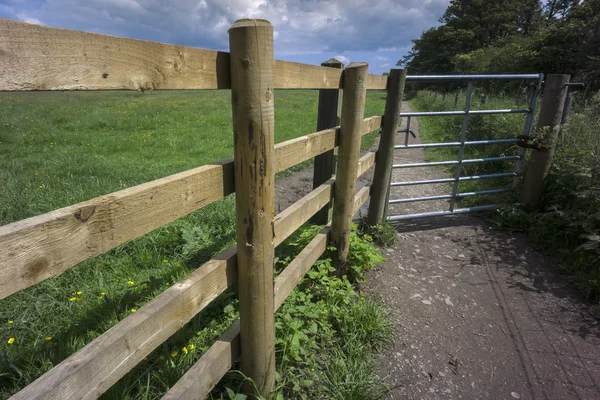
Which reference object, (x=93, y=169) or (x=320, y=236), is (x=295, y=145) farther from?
(x=93, y=169)

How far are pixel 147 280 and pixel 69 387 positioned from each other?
6.25 ft

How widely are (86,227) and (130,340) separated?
47 centimetres

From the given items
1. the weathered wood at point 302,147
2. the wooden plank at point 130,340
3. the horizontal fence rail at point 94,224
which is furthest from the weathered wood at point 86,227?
the weathered wood at point 302,147

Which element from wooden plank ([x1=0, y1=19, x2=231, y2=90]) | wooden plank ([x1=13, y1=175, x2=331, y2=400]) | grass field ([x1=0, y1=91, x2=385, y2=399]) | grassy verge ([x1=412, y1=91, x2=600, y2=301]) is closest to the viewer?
wooden plank ([x1=0, y1=19, x2=231, y2=90])

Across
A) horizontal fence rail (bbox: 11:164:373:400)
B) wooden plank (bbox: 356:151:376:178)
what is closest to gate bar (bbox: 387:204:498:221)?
wooden plank (bbox: 356:151:376:178)

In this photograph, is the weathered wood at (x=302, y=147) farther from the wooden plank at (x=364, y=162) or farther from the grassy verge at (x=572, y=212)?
the grassy verge at (x=572, y=212)

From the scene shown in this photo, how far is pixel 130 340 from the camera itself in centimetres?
120

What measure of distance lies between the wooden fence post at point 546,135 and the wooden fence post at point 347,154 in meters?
2.91

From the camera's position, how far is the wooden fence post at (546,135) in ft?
13.5

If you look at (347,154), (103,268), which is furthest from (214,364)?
(103,268)

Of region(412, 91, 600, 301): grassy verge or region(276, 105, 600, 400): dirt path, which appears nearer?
region(276, 105, 600, 400): dirt path

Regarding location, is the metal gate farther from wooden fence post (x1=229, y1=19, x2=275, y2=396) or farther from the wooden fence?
wooden fence post (x1=229, y1=19, x2=275, y2=396)

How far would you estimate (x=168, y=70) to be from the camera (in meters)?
1.15

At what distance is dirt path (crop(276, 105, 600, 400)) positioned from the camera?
2.34m
